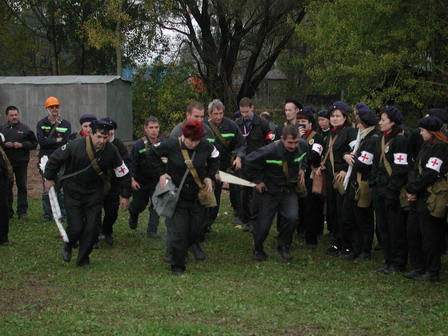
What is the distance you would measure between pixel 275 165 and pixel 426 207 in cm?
216

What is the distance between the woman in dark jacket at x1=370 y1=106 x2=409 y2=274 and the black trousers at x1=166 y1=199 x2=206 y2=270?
2364 millimetres

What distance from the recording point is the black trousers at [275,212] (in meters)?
9.30

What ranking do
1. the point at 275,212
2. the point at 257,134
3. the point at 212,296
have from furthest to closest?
the point at 257,134, the point at 275,212, the point at 212,296

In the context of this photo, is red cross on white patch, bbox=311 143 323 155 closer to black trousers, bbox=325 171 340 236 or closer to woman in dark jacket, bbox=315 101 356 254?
woman in dark jacket, bbox=315 101 356 254

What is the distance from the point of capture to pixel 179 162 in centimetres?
848

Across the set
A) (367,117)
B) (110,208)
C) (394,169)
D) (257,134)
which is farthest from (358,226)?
(110,208)

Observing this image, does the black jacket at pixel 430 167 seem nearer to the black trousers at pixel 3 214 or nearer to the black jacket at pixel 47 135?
the black trousers at pixel 3 214

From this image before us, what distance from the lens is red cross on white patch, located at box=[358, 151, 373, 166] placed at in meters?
8.94

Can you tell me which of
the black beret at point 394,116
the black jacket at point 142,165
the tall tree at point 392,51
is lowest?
the black jacket at point 142,165

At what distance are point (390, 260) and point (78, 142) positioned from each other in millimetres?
4437

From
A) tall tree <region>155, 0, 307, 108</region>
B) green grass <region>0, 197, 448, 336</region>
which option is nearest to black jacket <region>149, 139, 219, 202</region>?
green grass <region>0, 197, 448, 336</region>

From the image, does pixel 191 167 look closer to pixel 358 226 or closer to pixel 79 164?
pixel 79 164

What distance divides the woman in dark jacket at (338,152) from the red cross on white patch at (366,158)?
429mm

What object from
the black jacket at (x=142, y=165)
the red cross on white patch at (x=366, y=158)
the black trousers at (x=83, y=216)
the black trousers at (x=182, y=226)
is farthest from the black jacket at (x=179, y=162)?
the red cross on white patch at (x=366, y=158)
